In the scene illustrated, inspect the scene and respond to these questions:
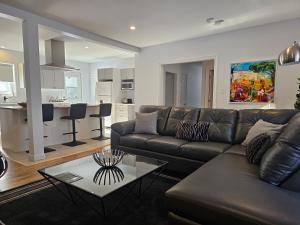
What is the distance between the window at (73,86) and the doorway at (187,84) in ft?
13.3

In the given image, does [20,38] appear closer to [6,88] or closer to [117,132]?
[6,88]

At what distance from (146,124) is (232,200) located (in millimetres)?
2386

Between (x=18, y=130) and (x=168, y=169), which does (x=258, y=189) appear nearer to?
(x=168, y=169)

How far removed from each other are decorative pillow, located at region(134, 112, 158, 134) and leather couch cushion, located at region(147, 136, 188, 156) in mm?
471

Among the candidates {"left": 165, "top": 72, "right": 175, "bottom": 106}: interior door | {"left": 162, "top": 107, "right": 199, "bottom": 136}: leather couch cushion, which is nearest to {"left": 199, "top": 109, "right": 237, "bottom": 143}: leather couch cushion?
{"left": 162, "top": 107, "right": 199, "bottom": 136}: leather couch cushion

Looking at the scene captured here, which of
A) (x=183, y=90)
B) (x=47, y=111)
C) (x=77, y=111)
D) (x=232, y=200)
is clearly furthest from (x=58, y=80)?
(x=232, y=200)

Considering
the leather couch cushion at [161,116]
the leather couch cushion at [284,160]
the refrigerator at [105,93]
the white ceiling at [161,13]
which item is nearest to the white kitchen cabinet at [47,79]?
the refrigerator at [105,93]

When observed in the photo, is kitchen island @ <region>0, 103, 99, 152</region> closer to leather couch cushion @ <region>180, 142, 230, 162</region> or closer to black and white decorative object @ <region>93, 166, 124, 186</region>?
black and white decorative object @ <region>93, 166, 124, 186</region>

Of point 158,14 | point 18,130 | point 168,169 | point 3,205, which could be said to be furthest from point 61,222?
point 158,14

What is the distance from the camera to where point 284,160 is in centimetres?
148

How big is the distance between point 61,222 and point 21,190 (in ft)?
3.19

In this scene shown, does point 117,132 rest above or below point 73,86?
below

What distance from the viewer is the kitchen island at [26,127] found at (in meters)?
4.05

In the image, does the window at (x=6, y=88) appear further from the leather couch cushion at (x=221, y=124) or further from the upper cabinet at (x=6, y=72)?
the leather couch cushion at (x=221, y=124)
